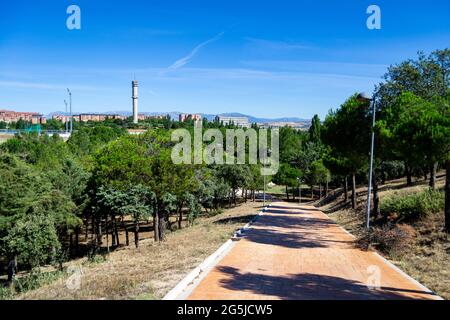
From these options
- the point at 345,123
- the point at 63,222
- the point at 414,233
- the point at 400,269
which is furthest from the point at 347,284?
the point at 63,222

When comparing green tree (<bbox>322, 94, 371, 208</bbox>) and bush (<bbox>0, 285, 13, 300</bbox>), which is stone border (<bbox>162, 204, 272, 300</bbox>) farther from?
green tree (<bbox>322, 94, 371, 208</bbox>)

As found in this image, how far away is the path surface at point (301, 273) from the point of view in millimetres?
8938

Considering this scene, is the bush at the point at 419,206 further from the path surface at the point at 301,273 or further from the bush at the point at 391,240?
the path surface at the point at 301,273

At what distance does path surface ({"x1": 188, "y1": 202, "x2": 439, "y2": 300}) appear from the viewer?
29.3 ft

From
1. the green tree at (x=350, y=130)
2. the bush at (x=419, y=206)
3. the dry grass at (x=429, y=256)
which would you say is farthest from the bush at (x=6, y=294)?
the green tree at (x=350, y=130)

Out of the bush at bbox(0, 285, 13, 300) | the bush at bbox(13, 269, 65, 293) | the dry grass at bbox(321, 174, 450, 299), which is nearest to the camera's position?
the dry grass at bbox(321, 174, 450, 299)

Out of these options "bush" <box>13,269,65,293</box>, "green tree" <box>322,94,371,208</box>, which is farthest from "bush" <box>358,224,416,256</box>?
"bush" <box>13,269,65,293</box>

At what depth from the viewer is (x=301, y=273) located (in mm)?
10969

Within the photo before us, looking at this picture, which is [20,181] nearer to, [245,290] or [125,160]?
[125,160]

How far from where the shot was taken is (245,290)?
29.6ft

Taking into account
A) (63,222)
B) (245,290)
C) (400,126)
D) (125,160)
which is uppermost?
(400,126)

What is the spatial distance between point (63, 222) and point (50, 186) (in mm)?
2731

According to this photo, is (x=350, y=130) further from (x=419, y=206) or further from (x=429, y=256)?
(x=429, y=256)
